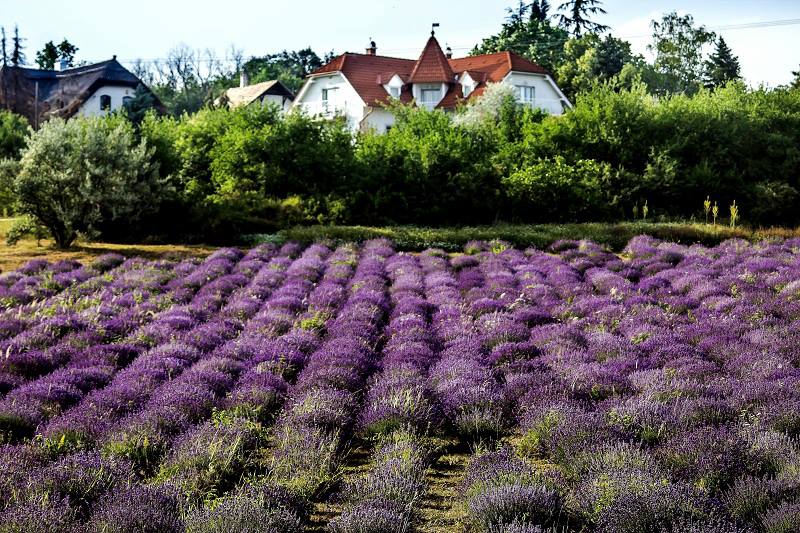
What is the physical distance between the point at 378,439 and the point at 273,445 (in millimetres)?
960

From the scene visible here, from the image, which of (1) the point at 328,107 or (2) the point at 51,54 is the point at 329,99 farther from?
(2) the point at 51,54

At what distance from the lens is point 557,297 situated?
12719 millimetres

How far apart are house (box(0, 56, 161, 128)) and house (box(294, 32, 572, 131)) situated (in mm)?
14718

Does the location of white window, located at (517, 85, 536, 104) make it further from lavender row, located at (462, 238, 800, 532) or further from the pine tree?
lavender row, located at (462, 238, 800, 532)

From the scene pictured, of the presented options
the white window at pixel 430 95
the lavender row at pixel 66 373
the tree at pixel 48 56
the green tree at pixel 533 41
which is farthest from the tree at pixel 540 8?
the lavender row at pixel 66 373

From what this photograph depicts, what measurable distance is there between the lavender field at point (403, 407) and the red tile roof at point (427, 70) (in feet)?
122

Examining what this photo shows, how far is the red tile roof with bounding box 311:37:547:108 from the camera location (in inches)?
1897

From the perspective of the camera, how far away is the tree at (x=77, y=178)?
1794 centimetres

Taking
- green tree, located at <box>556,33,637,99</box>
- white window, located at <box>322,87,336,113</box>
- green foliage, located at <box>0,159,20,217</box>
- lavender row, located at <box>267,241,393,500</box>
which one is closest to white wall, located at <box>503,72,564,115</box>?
green tree, located at <box>556,33,637,99</box>

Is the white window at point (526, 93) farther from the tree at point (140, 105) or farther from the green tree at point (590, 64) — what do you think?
the tree at point (140, 105)

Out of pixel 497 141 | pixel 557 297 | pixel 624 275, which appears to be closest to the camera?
pixel 557 297

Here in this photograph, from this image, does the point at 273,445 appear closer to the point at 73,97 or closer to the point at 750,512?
the point at 750,512

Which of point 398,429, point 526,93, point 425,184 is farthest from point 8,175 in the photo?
point 526,93

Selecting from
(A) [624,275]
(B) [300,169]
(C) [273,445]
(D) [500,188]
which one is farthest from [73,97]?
(C) [273,445]
